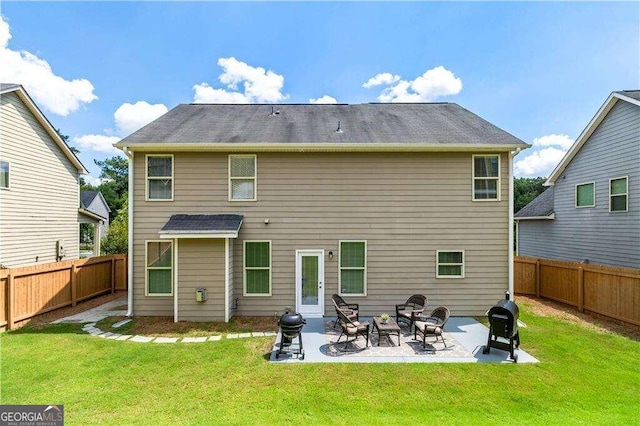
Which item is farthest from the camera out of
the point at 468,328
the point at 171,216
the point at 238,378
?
the point at 171,216

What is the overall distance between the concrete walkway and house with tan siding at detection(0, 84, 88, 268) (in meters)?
3.93

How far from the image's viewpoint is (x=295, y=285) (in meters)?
8.78

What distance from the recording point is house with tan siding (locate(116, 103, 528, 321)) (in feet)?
28.7

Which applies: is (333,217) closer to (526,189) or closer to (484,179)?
(484,179)

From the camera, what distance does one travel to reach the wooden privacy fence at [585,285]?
26.2ft

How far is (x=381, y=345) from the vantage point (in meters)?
6.71

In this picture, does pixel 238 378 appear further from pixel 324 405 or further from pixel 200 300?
pixel 200 300

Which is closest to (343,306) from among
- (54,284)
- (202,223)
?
(202,223)

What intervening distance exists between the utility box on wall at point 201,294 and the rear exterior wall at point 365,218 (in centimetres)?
92

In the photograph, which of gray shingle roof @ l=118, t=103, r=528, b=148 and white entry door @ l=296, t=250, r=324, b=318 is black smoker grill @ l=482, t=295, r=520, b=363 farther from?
gray shingle roof @ l=118, t=103, r=528, b=148

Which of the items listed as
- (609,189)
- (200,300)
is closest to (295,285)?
(200,300)

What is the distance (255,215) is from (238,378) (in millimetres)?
4733

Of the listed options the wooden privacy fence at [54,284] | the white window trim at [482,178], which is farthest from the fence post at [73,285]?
the white window trim at [482,178]

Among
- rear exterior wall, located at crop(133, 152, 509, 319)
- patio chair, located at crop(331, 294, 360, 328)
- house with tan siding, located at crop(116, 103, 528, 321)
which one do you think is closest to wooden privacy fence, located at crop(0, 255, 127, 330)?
house with tan siding, located at crop(116, 103, 528, 321)
